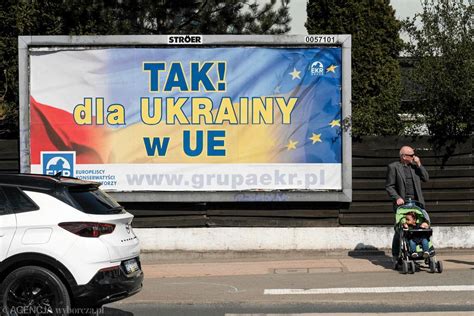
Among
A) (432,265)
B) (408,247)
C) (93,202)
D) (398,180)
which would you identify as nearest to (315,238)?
(398,180)

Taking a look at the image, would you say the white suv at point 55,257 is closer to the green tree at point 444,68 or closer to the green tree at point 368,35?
the green tree at point 444,68

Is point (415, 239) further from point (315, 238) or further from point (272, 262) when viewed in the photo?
point (272, 262)

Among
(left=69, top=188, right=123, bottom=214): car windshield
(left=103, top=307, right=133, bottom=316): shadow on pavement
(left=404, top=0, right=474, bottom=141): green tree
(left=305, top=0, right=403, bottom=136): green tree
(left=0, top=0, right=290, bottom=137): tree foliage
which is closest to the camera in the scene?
(left=69, top=188, right=123, bottom=214): car windshield

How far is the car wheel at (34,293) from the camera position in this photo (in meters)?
5.98

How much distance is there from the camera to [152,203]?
11109mm

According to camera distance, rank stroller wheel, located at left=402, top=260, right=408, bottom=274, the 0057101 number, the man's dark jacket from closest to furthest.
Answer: stroller wheel, located at left=402, top=260, right=408, bottom=274 < the man's dark jacket < the 0057101 number

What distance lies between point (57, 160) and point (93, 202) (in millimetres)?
4808

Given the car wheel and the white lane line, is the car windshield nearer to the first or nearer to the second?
the car wheel

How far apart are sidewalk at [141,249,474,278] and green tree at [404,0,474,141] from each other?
2.28 m

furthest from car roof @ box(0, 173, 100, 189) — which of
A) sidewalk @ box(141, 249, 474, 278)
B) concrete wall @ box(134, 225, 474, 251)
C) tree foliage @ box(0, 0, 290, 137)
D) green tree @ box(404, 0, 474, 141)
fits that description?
green tree @ box(404, 0, 474, 141)

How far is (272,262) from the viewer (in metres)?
10.5

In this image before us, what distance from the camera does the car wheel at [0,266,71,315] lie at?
5.98m

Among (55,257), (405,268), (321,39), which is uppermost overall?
(321,39)

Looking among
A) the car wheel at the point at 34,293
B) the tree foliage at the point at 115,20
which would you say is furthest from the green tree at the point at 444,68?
the car wheel at the point at 34,293
